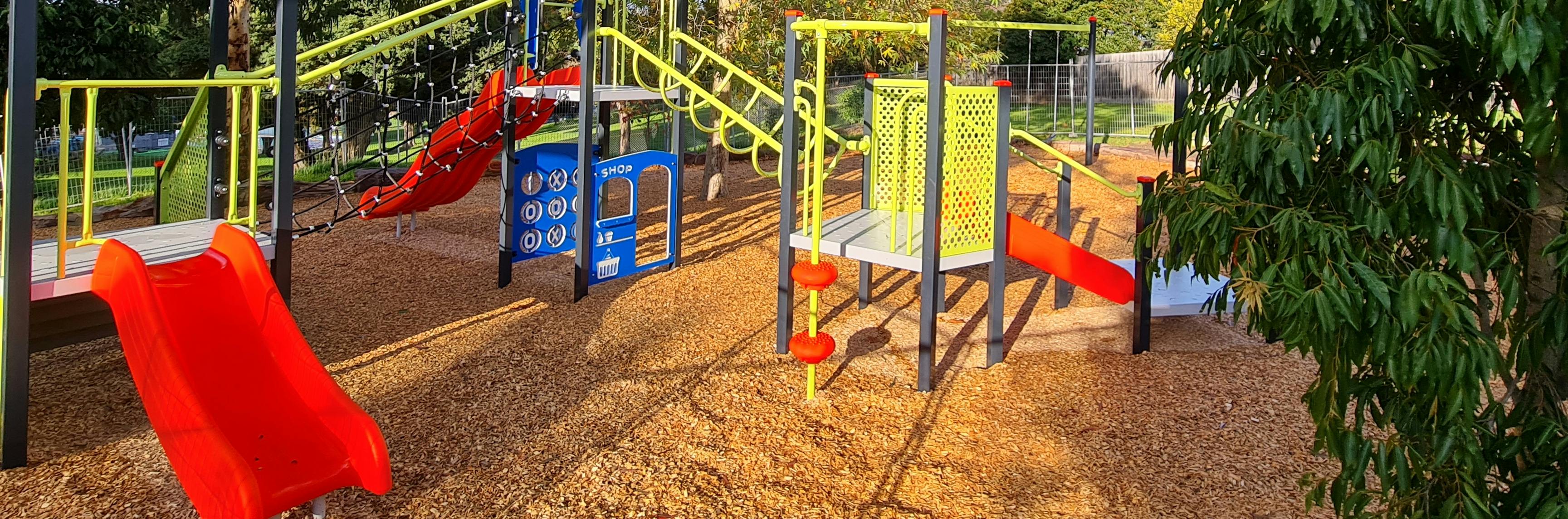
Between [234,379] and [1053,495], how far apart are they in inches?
133

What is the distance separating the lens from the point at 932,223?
6246mm

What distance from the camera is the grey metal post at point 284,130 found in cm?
558

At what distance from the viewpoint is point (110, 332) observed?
5.45 m

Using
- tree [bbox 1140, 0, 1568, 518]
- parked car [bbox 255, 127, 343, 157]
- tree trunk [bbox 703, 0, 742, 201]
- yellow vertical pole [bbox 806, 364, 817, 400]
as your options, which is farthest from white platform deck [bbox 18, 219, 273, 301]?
tree trunk [bbox 703, 0, 742, 201]

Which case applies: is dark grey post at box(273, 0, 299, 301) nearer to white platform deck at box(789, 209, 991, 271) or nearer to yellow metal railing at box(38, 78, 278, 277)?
yellow metal railing at box(38, 78, 278, 277)

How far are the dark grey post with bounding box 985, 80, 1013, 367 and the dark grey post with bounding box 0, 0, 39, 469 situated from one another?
15.1 feet

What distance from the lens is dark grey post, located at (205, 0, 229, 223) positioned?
6371 millimetres

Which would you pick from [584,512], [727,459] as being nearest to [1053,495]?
[727,459]

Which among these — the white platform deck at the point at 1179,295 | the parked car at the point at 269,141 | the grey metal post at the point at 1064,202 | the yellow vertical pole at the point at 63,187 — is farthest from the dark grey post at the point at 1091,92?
the yellow vertical pole at the point at 63,187

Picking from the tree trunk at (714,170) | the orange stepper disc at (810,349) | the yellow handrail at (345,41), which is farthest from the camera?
the tree trunk at (714,170)

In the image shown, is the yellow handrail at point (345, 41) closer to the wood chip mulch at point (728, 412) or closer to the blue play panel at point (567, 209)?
the blue play panel at point (567, 209)

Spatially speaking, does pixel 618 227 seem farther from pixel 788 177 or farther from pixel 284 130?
pixel 284 130

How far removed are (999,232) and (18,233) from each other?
476 centimetres

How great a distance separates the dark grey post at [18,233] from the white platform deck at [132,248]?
10 centimetres
